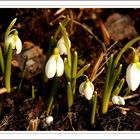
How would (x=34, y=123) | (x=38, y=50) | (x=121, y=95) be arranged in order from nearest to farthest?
1. (x=34, y=123)
2. (x=121, y=95)
3. (x=38, y=50)

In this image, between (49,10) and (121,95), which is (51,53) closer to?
(121,95)

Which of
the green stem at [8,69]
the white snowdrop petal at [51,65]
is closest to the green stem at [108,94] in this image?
the white snowdrop petal at [51,65]

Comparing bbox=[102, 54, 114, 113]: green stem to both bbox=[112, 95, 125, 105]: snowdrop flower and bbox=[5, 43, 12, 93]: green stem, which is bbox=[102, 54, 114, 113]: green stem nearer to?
bbox=[112, 95, 125, 105]: snowdrop flower

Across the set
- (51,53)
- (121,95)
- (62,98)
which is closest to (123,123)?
(121,95)

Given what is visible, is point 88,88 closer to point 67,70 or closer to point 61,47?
point 67,70

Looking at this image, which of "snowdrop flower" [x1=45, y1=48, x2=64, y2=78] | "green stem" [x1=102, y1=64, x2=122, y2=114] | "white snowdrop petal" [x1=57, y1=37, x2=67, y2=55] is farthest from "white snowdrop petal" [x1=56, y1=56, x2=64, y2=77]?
"green stem" [x1=102, y1=64, x2=122, y2=114]
